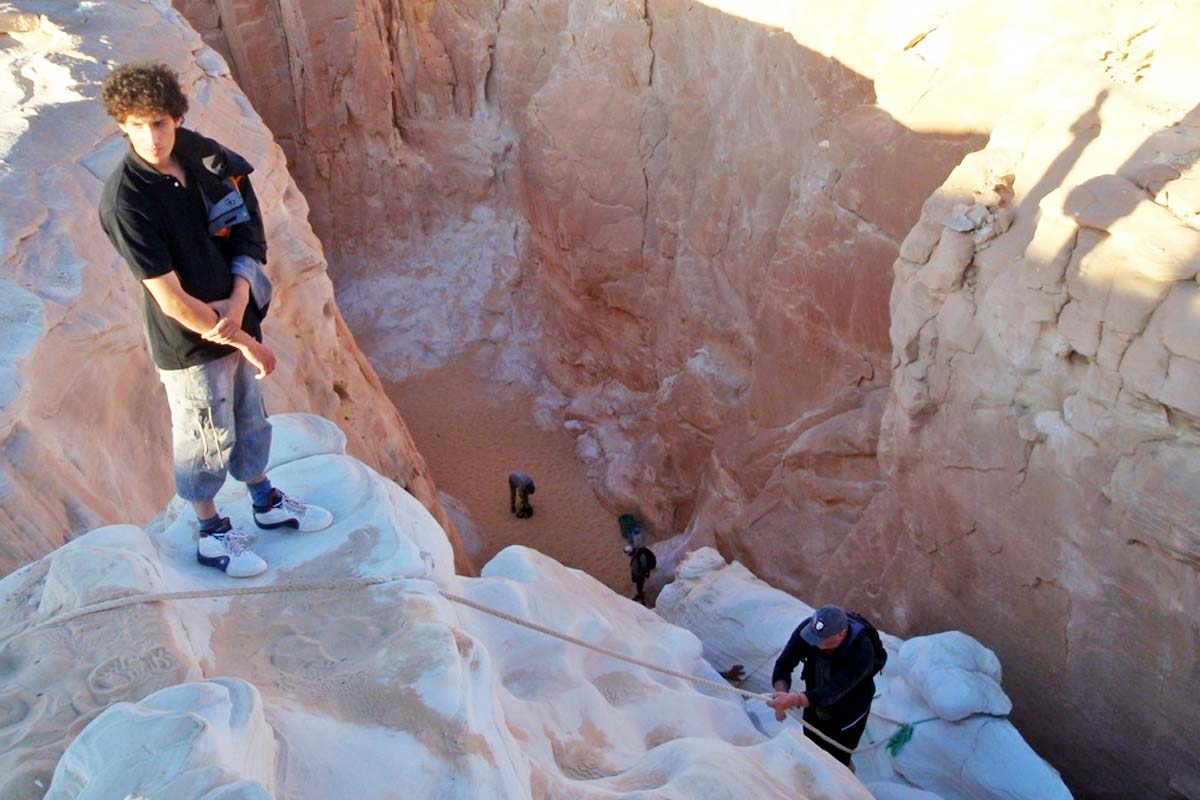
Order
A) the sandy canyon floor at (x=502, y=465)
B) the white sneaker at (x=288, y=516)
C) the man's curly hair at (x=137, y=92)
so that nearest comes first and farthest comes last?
the man's curly hair at (x=137, y=92) → the white sneaker at (x=288, y=516) → the sandy canyon floor at (x=502, y=465)

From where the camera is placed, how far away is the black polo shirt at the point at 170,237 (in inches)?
96.3

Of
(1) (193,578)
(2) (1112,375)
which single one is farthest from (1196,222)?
(1) (193,578)

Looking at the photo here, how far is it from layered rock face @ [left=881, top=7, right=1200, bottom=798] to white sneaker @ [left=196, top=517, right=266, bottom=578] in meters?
3.50

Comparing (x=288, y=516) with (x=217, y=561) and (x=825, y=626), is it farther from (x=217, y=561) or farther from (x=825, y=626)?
(x=825, y=626)

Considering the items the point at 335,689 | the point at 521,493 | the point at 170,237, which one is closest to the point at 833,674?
the point at 335,689

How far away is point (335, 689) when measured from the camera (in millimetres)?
2607

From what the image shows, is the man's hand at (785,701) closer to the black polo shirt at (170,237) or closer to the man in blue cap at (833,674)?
the man in blue cap at (833,674)

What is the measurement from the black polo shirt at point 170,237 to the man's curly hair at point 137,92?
15 centimetres

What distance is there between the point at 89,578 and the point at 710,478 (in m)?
6.61

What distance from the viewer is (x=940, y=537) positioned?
16.9 feet

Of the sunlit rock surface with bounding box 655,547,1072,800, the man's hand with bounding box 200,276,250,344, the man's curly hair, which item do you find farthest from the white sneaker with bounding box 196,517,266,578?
the sunlit rock surface with bounding box 655,547,1072,800

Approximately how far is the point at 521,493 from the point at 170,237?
747 centimetres

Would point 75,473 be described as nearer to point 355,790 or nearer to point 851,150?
point 355,790

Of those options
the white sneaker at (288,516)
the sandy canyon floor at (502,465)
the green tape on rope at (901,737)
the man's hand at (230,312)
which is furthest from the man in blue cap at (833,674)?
the sandy canyon floor at (502,465)
